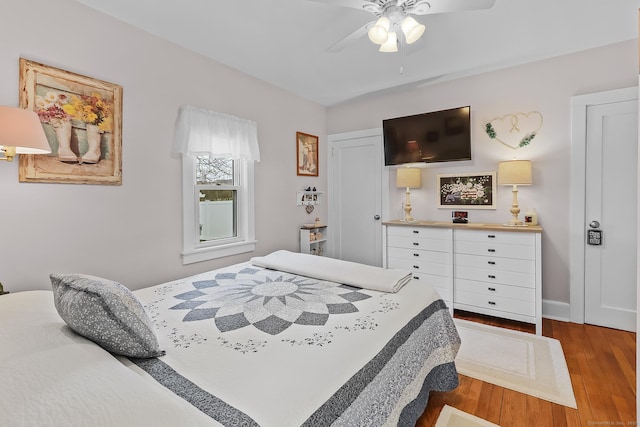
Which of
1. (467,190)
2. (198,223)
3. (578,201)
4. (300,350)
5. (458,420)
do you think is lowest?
(458,420)

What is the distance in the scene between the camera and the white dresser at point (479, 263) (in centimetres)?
283

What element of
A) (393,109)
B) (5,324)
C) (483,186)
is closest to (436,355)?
(5,324)

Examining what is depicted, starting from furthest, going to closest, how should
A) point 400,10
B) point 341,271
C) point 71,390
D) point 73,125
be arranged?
point 341,271 < point 73,125 < point 400,10 < point 71,390

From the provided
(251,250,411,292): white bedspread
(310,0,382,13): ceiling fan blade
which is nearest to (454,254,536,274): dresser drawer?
(251,250,411,292): white bedspread

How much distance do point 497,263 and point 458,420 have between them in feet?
5.59

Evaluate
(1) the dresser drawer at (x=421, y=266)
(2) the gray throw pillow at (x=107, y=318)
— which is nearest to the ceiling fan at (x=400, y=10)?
(2) the gray throw pillow at (x=107, y=318)

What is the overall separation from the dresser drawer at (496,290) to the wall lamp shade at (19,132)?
11.4 feet

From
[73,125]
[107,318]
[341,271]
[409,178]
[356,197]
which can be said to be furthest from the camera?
[356,197]

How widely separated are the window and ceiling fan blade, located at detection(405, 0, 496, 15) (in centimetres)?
193

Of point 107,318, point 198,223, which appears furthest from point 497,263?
point 107,318

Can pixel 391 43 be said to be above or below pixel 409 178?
above

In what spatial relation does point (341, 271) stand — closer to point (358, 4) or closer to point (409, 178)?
point (358, 4)

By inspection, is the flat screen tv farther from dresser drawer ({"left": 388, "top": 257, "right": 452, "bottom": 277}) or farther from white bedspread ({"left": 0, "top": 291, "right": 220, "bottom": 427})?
white bedspread ({"left": 0, "top": 291, "right": 220, "bottom": 427})

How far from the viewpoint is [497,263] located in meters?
2.98
